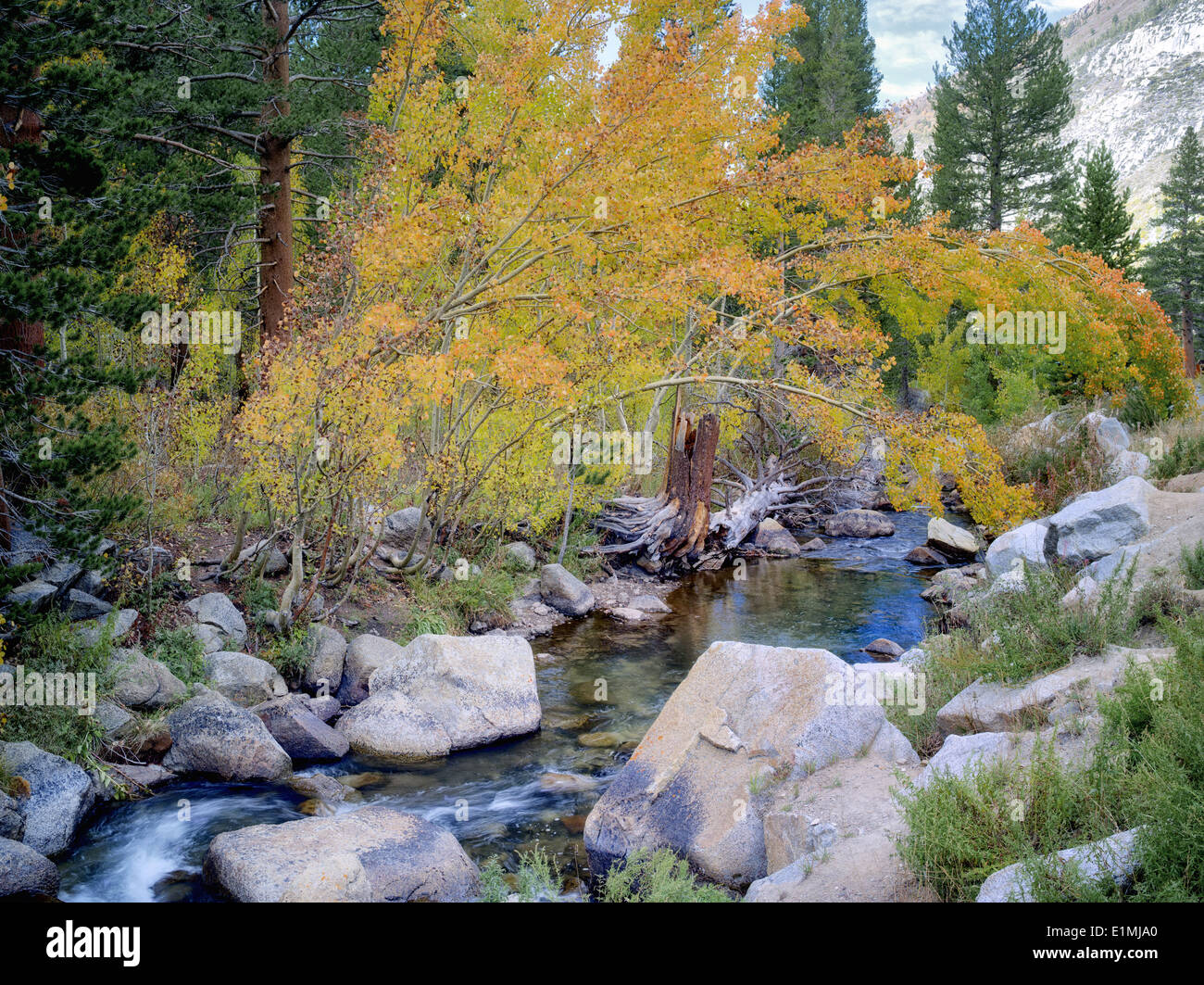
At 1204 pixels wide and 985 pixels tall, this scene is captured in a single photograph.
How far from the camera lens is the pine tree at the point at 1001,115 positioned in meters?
37.8

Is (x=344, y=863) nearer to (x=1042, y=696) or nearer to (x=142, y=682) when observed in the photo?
(x=142, y=682)

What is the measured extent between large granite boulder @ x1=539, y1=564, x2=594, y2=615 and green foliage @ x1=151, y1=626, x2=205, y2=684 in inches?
213

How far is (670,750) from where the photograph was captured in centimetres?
624

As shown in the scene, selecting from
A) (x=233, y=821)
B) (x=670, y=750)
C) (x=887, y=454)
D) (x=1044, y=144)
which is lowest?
(x=233, y=821)

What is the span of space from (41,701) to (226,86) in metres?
8.81

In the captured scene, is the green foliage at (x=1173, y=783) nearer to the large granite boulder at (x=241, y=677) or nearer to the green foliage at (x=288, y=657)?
the large granite boulder at (x=241, y=677)

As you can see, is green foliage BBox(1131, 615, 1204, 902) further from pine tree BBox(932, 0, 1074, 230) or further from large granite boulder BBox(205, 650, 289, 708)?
pine tree BBox(932, 0, 1074, 230)

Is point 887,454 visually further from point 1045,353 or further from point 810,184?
point 1045,353

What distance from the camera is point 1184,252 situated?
47969 mm

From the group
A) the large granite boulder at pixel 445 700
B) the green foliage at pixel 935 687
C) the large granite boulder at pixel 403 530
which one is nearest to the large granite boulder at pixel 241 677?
the large granite boulder at pixel 445 700

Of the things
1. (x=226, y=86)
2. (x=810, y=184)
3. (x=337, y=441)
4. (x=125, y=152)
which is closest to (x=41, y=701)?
(x=337, y=441)

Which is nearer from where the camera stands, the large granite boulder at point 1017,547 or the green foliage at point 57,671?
the green foliage at point 57,671

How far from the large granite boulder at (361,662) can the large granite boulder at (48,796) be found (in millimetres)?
2964

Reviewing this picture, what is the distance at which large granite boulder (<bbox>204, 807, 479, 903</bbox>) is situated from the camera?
16.5 feet
